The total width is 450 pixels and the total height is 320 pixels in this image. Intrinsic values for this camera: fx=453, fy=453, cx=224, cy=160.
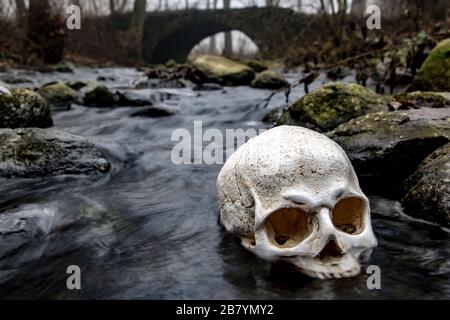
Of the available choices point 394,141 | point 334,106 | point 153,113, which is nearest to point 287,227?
point 394,141

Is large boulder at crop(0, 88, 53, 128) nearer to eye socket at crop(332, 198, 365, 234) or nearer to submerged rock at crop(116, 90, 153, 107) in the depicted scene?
submerged rock at crop(116, 90, 153, 107)

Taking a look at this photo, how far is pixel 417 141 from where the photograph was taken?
10.6ft

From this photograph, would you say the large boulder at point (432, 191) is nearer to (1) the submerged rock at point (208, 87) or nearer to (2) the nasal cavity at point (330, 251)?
(2) the nasal cavity at point (330, 251)

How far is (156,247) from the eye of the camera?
2438mm

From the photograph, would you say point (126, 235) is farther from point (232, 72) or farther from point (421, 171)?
point (232, 72)

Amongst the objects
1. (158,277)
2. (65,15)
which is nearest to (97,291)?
(158,277)

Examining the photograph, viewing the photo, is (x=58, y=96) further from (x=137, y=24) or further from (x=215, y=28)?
(x=137, y=24)

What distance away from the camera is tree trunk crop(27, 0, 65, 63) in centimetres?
1491

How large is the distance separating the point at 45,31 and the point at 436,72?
1359 cm

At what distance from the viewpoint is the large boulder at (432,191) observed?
8.24 ft

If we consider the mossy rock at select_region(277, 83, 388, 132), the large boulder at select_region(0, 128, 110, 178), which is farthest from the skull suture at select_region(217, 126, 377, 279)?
the mossy rock at select_region(277, 83, 388, 132)

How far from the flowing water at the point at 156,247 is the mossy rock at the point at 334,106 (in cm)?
115

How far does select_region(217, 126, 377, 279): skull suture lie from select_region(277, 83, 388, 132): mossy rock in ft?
7.37
